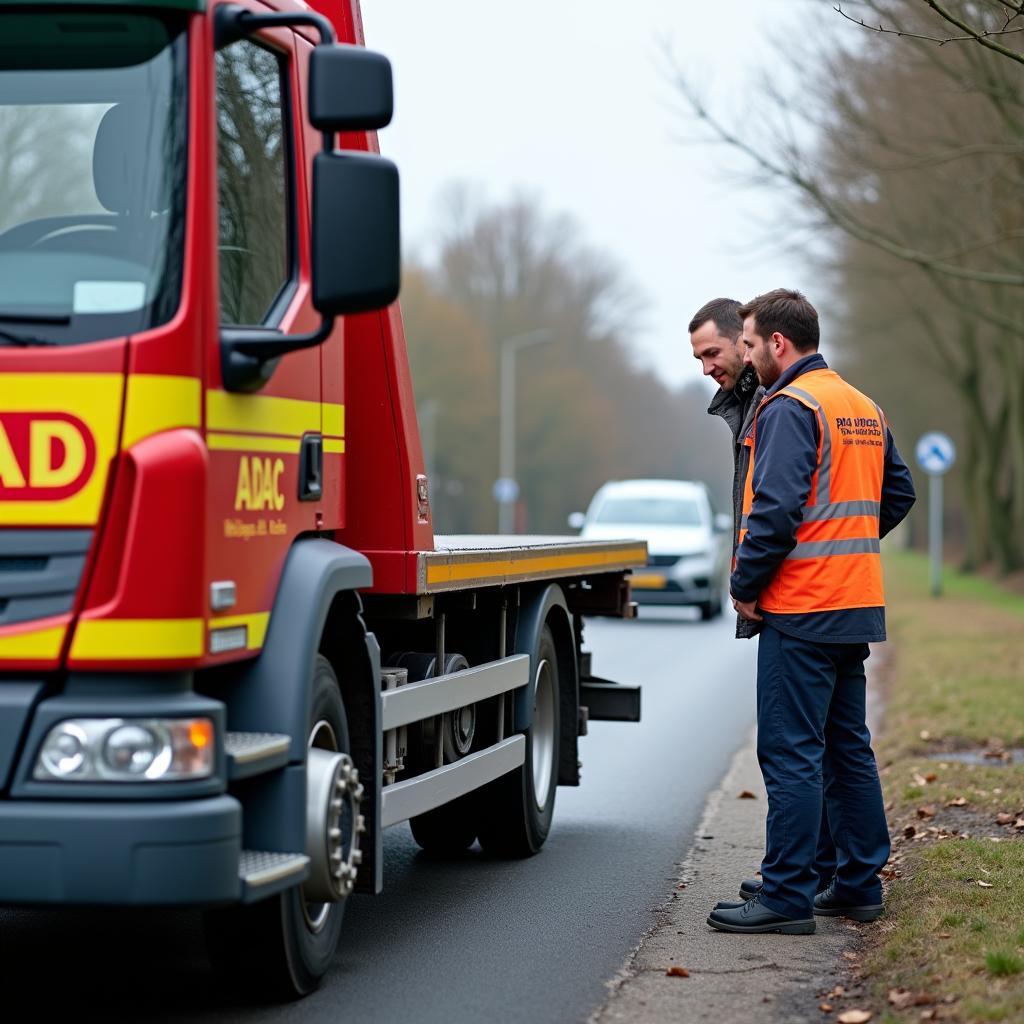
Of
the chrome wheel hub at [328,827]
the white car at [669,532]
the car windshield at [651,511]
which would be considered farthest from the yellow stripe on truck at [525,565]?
the car windshield at [651,511]

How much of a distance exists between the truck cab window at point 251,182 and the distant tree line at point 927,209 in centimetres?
Answer: 283

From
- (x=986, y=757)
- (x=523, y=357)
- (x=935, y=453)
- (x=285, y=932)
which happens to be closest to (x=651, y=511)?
(x=935, y=453)

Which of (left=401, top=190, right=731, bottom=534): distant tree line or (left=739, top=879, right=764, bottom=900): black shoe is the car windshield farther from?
(left=401, top=190, right=731, bottom=534): distant tree line

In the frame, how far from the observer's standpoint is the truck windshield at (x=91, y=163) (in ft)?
15.4

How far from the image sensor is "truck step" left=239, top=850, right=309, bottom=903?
4641mm

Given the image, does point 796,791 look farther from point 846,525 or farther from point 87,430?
point 87,430

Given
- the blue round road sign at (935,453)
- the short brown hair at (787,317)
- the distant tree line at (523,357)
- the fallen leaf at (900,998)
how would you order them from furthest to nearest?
the distant tree line at (523,357), the blue round road sign at (935,453), the short brown hair at (787,317), the fallen leaf at (900,998)

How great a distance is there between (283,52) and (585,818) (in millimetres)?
5067

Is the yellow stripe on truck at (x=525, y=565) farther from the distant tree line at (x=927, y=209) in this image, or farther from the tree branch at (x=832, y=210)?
the tree branch at (x=832, y=210)

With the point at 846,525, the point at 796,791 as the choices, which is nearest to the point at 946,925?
the point at 796,791

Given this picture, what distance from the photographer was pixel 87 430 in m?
4.49

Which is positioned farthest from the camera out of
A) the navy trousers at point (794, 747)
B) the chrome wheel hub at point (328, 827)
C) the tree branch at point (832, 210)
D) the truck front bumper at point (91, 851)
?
the tree branch at point (832, 210)

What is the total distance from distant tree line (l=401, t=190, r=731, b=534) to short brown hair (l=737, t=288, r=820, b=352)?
178 feet

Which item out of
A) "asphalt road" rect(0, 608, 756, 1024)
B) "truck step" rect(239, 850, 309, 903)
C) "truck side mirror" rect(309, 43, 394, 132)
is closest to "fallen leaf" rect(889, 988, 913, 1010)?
"asphalt road" rect(0, 608, 756, 1024)
